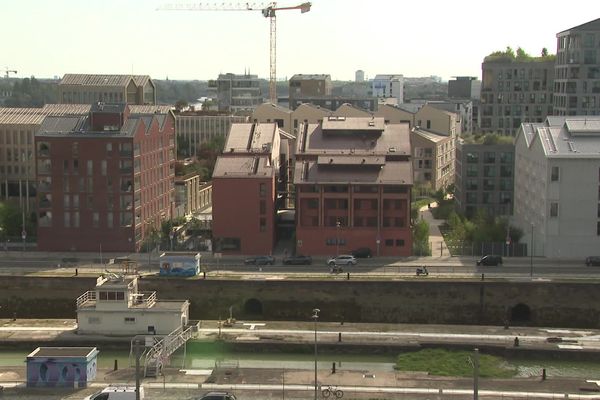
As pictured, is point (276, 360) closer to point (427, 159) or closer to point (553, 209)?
point (553, 209)

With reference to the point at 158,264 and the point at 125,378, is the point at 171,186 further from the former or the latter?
the point at 125,378

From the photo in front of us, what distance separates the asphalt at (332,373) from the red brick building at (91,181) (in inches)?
571

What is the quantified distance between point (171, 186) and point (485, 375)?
43519 mm

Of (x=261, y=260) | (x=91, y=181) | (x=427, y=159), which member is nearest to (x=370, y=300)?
(x=261, y=260)

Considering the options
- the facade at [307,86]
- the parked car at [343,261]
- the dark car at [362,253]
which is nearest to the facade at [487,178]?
the dark car at [362,253]

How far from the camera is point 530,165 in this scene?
239 ft

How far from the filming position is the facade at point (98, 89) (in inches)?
4892

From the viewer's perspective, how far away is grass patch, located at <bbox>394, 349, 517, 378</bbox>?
46344mm

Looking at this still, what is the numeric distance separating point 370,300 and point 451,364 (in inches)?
480

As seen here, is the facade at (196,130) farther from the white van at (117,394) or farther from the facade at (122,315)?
the white van at (117,394)

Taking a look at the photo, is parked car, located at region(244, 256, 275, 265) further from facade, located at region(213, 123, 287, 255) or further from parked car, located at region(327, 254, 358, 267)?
parked car, located at region(327, 254, 358, 267)

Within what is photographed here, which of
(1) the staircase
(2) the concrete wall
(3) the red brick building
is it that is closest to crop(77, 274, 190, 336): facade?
(1) the staircase

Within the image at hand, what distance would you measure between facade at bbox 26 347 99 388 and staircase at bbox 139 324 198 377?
3037 millimetres

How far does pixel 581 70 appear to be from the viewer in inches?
3967
